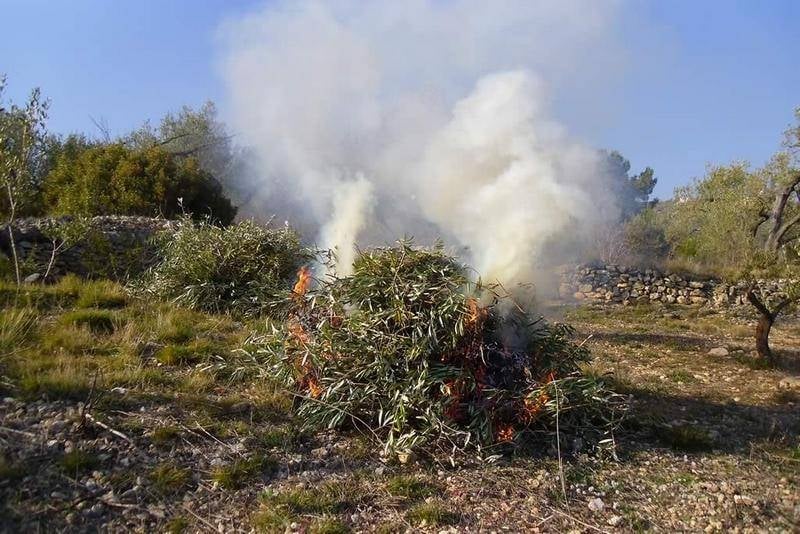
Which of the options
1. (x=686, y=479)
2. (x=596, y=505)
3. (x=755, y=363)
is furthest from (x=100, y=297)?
(x=755, y=363)

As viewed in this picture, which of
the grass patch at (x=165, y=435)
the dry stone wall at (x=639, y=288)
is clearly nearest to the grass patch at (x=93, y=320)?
the grass patch at (x=165, y=435)

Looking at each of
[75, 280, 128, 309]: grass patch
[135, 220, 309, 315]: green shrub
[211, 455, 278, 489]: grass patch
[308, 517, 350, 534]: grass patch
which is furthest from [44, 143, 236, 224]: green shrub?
[308, 517, 350, 534]: grass patch

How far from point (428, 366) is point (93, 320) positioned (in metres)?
4.42

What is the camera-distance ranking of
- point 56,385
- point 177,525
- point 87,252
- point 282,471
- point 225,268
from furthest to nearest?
point 87,252 < point 225,268 < point 56,385 < point 282,471 < point 177,525

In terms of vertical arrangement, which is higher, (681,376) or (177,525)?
(681,376)

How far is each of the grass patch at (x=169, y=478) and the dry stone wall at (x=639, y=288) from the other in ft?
51.0

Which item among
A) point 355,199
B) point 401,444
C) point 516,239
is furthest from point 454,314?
point 355,199

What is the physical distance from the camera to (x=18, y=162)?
9.34m

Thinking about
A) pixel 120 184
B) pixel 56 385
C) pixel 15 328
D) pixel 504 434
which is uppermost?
pixel 120 184

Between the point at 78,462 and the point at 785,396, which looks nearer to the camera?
the point at 78,462

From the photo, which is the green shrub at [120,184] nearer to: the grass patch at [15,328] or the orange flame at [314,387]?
the grass patch at [15,328]

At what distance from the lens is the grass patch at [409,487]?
13.6 ft

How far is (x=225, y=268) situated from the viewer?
9.44m

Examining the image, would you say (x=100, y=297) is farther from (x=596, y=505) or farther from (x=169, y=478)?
(x=596, y=505)
